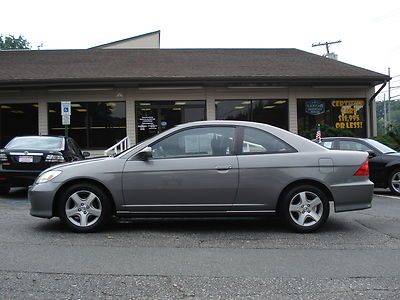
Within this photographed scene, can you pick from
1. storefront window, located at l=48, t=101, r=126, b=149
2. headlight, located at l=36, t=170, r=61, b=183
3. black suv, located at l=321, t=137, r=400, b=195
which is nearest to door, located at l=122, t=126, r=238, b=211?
headlight, located at l=36, t=170, r=61, b=183

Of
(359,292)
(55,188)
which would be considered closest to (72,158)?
(55,188)

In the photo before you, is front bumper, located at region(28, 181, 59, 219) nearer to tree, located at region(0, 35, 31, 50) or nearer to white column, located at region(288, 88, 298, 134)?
white column, located at region(288, 88, 298, 134)

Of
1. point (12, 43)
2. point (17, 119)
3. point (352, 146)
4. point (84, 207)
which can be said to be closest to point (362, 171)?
point (84, 207)

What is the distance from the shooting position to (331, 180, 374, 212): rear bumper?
22.0 feet

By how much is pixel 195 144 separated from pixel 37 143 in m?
5.67

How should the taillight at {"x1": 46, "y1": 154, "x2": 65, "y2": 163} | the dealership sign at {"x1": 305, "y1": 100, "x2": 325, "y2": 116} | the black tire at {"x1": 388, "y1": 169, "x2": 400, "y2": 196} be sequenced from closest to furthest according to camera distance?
the taillight at {"x1": 46, "y1": 154, "x2": 65, "y2": 163}
the black tire at {"x1": 388, "y1": 169, "x2": 400, "y2": 196}
the dealership sign at {"x1": 305, "y1": 100, "x2": 325, "y2": 116}

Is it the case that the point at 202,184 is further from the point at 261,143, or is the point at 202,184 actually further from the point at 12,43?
the point at 12,43

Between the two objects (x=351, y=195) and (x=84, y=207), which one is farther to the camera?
(x=351, y=195)

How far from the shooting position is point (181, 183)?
658cm

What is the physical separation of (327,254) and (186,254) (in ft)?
5.43

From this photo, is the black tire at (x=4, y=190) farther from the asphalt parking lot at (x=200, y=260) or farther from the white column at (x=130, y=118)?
the white column at (x=130, y=118)

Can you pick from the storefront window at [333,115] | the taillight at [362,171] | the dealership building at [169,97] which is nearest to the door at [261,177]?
the taillight at [362,171]

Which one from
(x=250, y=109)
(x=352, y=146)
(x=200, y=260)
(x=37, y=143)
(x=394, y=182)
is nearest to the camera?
(x=200, y=260)

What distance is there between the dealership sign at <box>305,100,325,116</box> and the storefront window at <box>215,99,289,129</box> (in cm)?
90
